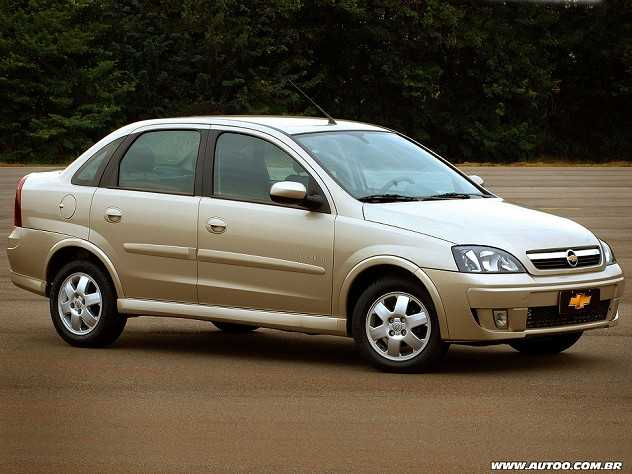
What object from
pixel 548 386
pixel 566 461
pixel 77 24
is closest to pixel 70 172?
pixel 548 386

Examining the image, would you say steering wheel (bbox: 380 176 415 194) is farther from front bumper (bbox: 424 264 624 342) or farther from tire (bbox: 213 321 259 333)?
tire (bbox: 213 321 259 333)

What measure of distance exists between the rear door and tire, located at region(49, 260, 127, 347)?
0.58 ft

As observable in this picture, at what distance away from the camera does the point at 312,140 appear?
1044 cm

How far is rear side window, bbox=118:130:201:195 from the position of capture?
10688 millimetres

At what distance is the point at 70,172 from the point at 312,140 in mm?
2008

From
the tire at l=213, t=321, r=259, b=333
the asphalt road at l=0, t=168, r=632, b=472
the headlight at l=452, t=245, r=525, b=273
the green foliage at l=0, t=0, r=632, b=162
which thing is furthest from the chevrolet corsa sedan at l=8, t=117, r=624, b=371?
the green foliage at l=0, t=0, r=632, b=162

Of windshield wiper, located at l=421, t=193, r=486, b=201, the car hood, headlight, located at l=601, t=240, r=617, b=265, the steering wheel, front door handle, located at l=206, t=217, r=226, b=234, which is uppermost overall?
the steering wheel

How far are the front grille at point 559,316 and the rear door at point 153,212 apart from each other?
2.38 metres

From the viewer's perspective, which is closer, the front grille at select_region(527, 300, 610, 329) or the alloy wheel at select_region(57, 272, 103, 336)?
the front grille at select_region(527, 300, 610, 329)

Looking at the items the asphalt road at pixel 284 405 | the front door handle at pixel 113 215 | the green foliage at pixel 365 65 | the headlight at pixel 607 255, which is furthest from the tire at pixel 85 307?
the green foliage at pixel 365 65

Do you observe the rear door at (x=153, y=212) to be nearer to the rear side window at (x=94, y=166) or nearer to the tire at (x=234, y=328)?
the rear side window at (x=94, y=166)

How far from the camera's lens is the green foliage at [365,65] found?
171 feet

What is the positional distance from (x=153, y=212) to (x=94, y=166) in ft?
2.87

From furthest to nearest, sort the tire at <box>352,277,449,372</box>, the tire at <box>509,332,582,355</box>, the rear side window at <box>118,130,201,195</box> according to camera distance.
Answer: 1. the rear side window at <box>118,130,201,195</box>
2. the tire at <box>509,332,582,355</box>
3. the tire at <box>352,277,449,372</box>
